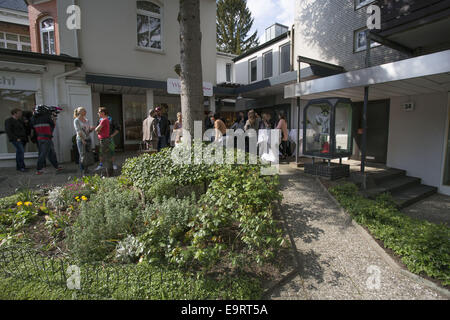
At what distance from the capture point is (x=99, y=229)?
9.83 feet

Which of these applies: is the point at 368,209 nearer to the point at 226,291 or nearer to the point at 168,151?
the point at 226,291

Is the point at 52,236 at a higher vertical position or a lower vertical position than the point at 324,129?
lower

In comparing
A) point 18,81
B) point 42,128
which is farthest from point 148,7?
point 42,128

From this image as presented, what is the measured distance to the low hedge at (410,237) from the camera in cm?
268

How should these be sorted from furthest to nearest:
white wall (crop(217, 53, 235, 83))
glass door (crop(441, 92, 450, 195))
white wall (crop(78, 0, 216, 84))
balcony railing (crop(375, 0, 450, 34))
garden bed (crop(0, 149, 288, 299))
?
white wall (crop(217, 53, 235, 83))
white wall (crop(78, 0, 216, 84))
glass door (crop(441, 92, 450, 195))
balcony railing (crop(375, 0, 450, 34))
garden bed (crop(0, 149, 288, 299))

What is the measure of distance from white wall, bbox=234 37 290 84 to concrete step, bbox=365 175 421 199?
8758 millimetres

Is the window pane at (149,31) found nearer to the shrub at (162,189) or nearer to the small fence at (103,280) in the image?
the shrub at (162,189)

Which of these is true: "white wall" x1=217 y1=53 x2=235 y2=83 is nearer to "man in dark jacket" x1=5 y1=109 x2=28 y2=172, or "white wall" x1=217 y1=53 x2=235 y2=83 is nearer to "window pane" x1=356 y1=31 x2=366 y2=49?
"window pane" x1=356 y1=31 x2=366 y2=49

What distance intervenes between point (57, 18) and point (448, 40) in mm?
13197

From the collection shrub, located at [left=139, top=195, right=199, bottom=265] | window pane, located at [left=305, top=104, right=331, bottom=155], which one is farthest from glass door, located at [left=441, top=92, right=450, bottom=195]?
shrub, located at [left=139, top=195, right=199, bottom=265]

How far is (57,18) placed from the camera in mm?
9430

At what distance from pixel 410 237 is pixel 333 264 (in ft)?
3.88

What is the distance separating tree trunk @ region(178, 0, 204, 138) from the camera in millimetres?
4983
